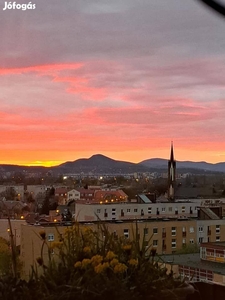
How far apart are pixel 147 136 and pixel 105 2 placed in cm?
90

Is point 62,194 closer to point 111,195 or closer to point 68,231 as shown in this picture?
point 111,195

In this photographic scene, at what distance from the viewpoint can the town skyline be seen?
183 centimetres

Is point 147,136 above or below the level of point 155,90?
below

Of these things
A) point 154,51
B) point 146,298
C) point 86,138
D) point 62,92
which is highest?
point 154,51

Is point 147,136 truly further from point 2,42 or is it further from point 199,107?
point 2,42

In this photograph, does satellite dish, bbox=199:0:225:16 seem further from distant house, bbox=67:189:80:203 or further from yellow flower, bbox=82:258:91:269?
distant house, bbox=67:189:80:203

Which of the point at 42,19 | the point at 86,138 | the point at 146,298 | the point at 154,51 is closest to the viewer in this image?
the point at 146,298

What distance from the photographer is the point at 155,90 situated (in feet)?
7.56

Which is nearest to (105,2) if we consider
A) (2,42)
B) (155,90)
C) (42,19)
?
(42,19)

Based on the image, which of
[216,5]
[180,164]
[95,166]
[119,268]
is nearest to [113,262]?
[119,268]

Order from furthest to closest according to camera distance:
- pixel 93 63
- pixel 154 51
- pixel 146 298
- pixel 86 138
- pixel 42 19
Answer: pixel 86 138, pixel 93 63, pixel 154 51, pixel 42 19, pixel 146 298

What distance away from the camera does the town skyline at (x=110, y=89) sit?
1.83m

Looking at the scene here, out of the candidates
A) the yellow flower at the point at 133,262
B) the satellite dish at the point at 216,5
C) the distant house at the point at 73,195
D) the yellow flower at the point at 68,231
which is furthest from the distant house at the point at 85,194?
the satellite dish at the point at 216,5

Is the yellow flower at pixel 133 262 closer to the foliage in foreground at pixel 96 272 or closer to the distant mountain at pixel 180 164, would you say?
the foliage in foreground at pixel 96 272
